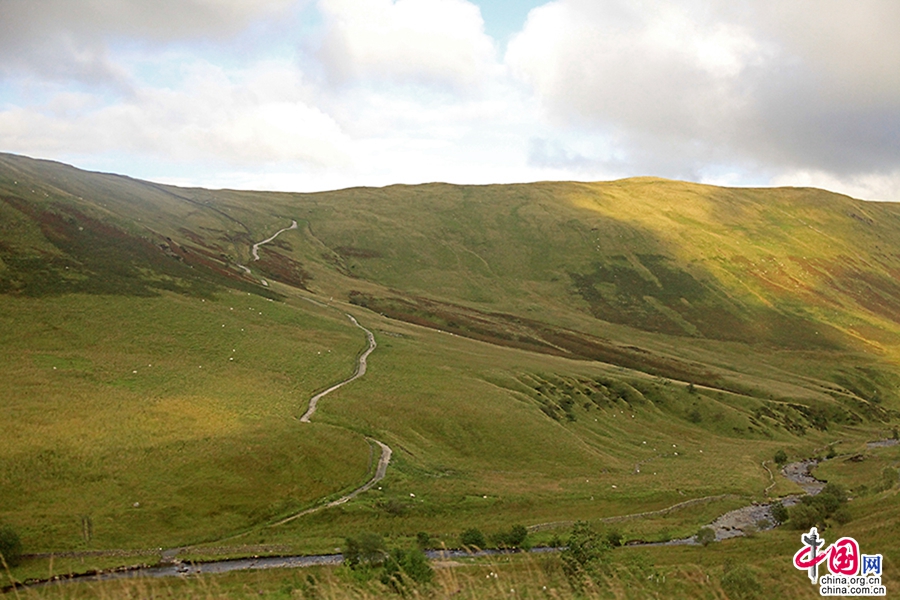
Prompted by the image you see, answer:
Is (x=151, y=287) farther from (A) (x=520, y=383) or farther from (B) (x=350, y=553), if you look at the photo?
(B) (x=350, y=553)

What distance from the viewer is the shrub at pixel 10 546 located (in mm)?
38719

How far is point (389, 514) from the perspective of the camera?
52.7m

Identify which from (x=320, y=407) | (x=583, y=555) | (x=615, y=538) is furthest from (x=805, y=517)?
(x=320, y=407)

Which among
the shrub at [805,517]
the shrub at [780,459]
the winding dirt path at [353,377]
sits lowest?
the shrub at [780,459]

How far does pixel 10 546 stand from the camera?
3906cm

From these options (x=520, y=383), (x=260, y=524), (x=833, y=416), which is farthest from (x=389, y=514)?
(x=833, y=416)

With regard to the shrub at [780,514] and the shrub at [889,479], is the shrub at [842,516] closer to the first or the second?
A: the shrub at [780,514]

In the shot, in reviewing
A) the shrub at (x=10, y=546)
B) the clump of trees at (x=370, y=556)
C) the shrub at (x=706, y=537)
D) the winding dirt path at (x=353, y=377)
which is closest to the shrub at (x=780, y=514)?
the shrub at (x=706, y=537)

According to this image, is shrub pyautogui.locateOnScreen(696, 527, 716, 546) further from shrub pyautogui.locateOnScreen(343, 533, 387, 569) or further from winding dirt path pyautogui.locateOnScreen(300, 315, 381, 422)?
winding dirt path pyautogui.locateOnScreen(300, 315, 381, 422)

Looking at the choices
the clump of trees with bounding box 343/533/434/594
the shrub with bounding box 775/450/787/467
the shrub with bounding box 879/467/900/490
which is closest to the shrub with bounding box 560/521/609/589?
the clump of trees with bounding box 343/533/434/594

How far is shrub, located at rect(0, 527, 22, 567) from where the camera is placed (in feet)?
127

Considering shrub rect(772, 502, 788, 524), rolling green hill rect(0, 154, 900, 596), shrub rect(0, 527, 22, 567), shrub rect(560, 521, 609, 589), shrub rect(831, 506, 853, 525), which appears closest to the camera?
shrub rect(560, 521, 609, 589)

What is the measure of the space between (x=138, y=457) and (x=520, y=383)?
56.1m

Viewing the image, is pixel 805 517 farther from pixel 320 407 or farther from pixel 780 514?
pixel 320 407
